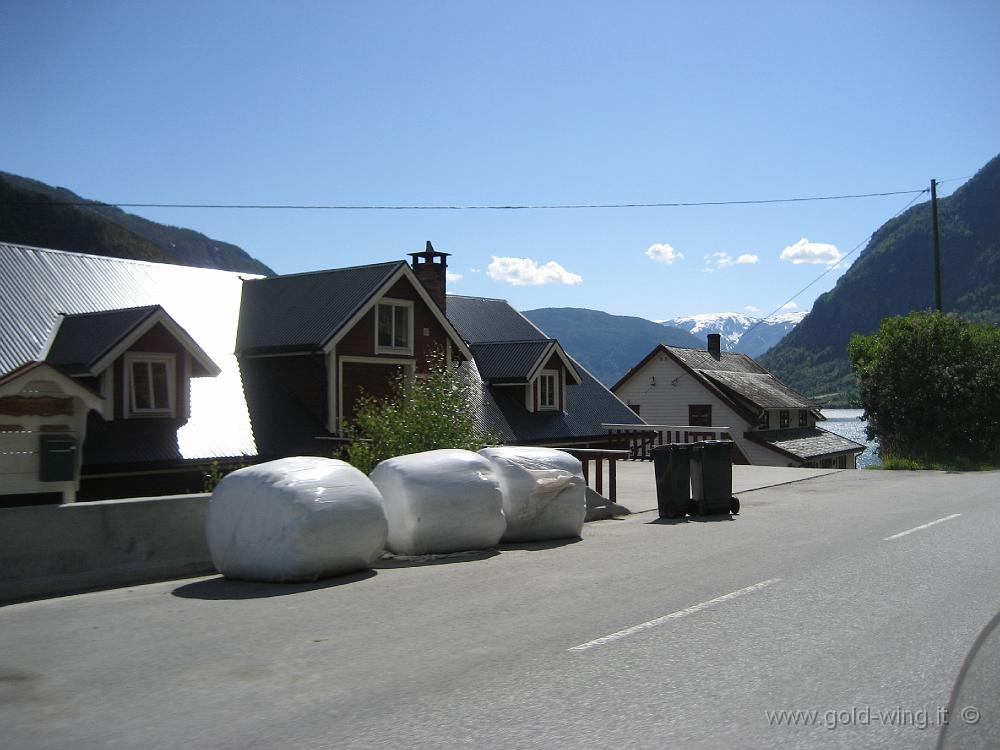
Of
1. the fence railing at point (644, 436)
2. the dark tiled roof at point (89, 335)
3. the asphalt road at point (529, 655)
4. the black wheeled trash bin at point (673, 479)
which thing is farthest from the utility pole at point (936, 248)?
the dark tiled roof at point (89, 335)

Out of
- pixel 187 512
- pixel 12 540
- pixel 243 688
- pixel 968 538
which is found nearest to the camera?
pixel 243 688

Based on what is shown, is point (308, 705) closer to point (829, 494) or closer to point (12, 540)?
point (12, 540)

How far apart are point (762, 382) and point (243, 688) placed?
193ft

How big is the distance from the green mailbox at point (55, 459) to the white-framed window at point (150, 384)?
8786mm

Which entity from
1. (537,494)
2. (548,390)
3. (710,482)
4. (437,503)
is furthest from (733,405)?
(437,503)

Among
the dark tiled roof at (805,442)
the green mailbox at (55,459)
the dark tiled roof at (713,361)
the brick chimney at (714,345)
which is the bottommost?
the dark tiled roof at (805,442)

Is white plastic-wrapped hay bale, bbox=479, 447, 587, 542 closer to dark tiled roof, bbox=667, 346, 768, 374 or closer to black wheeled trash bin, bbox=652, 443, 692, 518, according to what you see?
black wheeled trash bin, bbox=652, 443, 692, 518

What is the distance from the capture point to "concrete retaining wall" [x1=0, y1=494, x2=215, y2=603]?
9.61m

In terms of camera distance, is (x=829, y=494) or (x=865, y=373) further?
(x=865, y=373)

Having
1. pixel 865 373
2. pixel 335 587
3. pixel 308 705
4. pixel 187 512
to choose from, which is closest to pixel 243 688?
pixel 308 705

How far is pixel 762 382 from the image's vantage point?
203ft

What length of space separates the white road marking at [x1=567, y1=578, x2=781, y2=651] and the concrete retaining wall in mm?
5841

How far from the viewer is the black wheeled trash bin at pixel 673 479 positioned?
16.2 metres

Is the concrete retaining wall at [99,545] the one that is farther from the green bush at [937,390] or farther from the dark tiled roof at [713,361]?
the dark tiled roof at [713,361]
